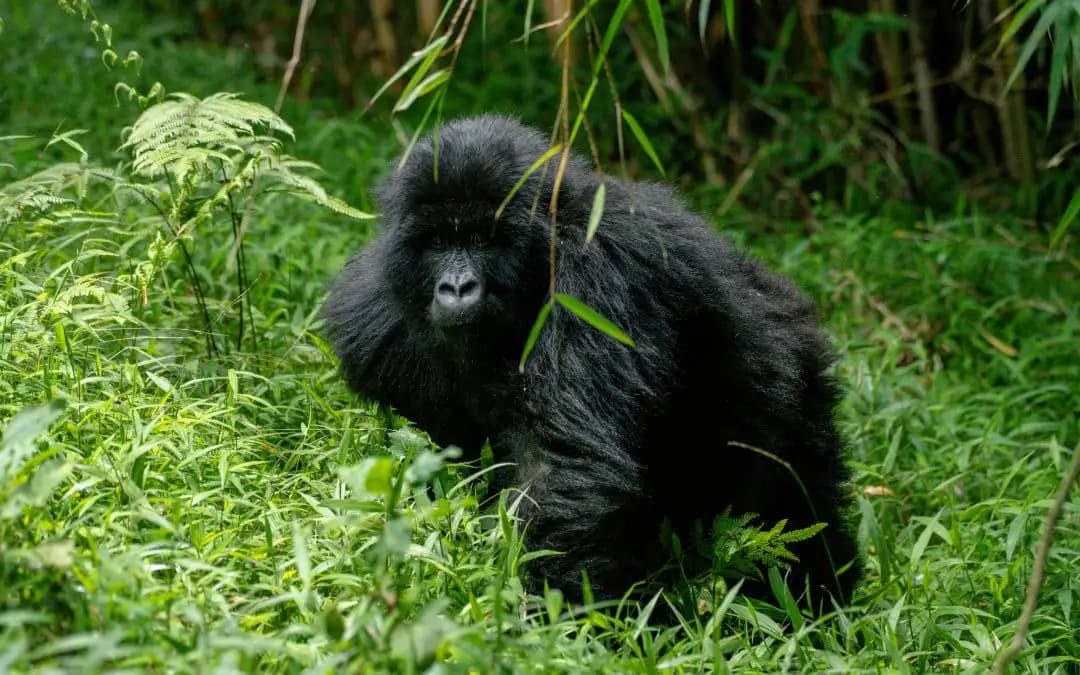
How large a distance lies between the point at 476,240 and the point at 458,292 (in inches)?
10.3

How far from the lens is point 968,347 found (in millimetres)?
6766

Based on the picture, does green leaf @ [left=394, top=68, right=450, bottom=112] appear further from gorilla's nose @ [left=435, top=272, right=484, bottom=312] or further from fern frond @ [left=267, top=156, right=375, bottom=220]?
fern frond @ [left=267, top=156, right=375, bottom=220]

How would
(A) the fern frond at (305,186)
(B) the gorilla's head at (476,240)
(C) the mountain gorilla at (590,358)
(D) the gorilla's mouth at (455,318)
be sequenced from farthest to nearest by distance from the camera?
1. (A) the fern frond at (305,186)
2. (B) the gorilla's head at (476,240)
3. (D) the gorilla's mouth at (455,318)
4. (C) the mountain gorilla at (590,358)

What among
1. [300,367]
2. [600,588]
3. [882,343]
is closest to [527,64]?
[882,343]

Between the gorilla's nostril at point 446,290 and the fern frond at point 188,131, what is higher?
the fern frond at point 188,131

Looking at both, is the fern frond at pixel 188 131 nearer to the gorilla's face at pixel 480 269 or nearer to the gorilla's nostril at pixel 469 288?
the gorilla's face at pixel 480 269

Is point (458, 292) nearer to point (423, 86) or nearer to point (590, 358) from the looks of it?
point (590, 358)

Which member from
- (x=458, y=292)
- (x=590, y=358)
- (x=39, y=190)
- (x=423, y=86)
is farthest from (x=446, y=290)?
(x=39, y=190)

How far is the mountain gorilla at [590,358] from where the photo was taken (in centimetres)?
403

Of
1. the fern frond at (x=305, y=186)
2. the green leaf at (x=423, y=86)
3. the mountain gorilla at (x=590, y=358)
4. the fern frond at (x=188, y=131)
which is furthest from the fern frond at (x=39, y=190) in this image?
the green leaf at (x=423, y=86)

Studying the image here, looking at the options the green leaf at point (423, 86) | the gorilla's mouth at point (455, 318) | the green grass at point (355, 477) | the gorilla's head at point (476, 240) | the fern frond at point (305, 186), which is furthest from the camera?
the fern frond at point (305, 186)

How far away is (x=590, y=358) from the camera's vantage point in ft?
13.5

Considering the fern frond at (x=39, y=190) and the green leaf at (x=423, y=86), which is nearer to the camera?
the green leaf at (x=423, y=86)

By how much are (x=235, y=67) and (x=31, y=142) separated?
3358mm
